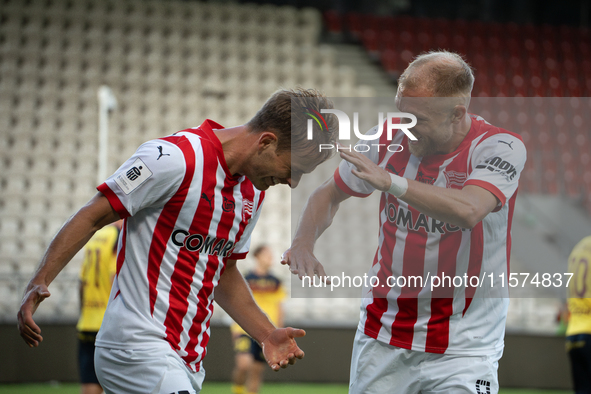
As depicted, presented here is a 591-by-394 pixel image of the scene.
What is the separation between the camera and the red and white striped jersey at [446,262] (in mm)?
2143

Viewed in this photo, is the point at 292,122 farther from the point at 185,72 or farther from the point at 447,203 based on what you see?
the point at 185,72

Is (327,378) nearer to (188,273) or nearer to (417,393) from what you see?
(417,393)

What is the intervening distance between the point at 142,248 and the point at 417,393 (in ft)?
3.80

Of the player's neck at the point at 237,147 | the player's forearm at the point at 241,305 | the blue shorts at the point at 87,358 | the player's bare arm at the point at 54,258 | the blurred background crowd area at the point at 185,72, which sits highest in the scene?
the blurred background crowd area at the point at 185,72

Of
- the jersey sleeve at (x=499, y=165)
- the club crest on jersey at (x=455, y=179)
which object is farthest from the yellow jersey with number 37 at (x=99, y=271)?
the jersey sleeve at (x=499, y=165)

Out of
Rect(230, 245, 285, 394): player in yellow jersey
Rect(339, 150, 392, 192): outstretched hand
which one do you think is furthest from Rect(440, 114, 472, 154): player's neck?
Rect(230, 245, 285, 394): player in yellow jersey

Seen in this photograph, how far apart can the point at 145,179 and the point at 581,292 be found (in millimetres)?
3478

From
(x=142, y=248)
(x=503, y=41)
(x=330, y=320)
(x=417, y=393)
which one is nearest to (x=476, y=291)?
(x=417, y=393)

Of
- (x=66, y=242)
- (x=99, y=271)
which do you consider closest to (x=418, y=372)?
(x=66, y=242)

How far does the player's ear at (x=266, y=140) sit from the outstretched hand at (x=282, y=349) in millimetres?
651

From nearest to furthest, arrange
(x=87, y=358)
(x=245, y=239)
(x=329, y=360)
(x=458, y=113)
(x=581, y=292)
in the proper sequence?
(x=458, y=113)
(x=245, y=239)
(x=581, y=292)
(x=87, y=358)
(x=329, y=360)

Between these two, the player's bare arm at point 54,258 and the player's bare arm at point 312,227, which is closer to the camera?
the player's bare arm at point 54,258

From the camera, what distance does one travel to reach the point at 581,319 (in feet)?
13.6

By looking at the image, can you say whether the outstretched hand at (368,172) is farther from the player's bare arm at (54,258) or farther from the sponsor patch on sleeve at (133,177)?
the player's bare arm at (54,258)
